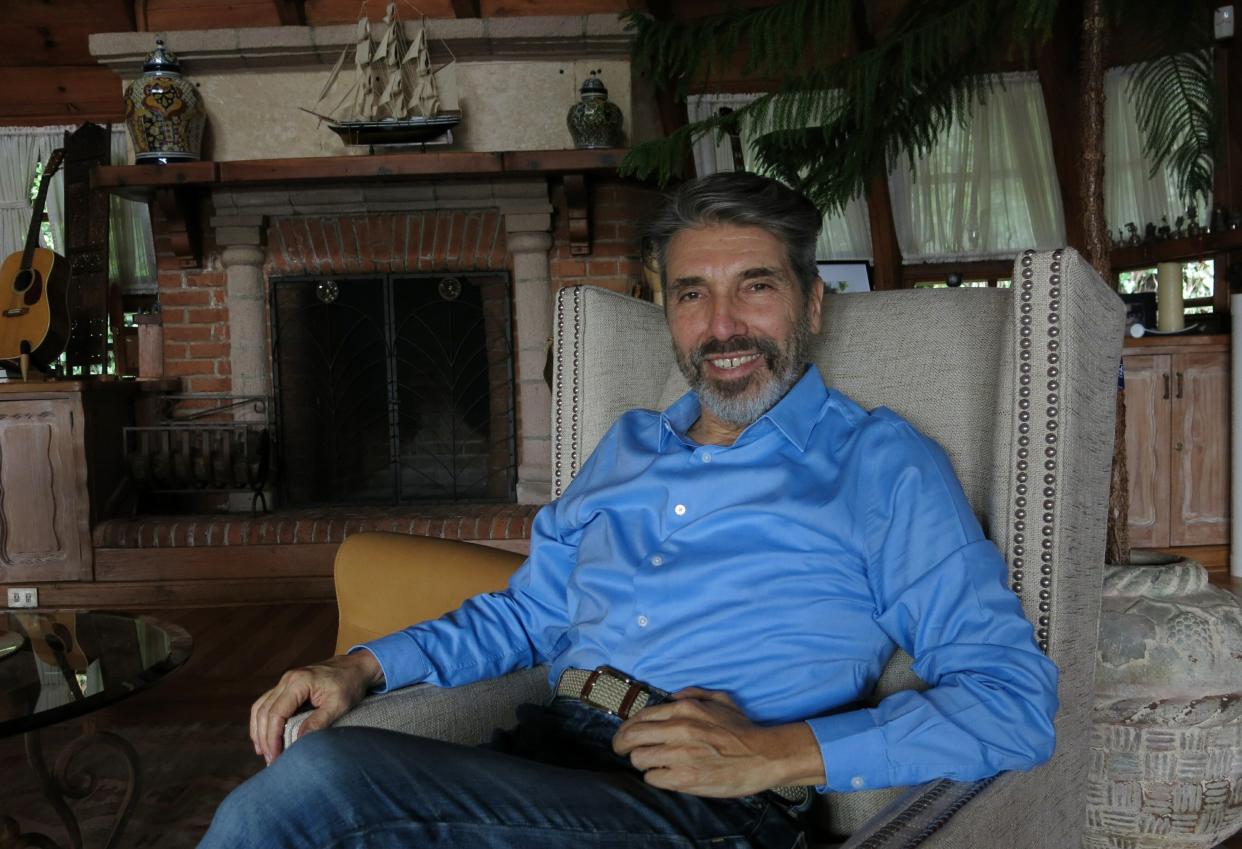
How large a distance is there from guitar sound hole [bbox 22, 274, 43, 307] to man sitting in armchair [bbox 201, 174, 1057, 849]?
3504 millimetres

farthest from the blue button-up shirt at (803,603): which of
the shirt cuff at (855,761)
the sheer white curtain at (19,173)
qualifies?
the sheer white curtain at (19,173)

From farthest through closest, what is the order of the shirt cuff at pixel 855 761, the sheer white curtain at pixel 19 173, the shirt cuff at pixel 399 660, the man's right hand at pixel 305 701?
the sheer white curtain at pixel 19 173 < the shirt cuff at pixel 399 660 < the man's right hand at pixel 305 701 < the shirt cuff at pixel 855 761

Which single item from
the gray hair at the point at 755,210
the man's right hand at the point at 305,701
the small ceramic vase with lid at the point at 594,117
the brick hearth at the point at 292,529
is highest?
the small ceramic vase with lid at the point at 594,117

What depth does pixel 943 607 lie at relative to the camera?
1.07 metres

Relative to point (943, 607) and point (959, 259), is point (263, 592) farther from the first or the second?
point (959, 259)

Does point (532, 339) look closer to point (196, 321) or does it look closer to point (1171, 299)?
point (196, 321)

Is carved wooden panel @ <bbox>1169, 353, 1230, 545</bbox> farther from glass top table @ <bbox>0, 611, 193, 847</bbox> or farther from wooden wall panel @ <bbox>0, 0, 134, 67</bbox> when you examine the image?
wooden wall panel @ <bbox>0, 0, 134, 67</bbox>

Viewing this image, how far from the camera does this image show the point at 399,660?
49.1 inches

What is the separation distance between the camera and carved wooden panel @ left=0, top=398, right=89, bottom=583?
3.83m

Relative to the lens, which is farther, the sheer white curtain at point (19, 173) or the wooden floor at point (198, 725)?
the sheer white curtain at point (19, 173)

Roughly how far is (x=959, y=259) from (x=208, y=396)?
4147mm

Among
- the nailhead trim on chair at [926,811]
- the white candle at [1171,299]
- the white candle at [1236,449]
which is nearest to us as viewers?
the nailhead trim on chair at [926,811]

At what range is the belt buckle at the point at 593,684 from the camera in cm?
120

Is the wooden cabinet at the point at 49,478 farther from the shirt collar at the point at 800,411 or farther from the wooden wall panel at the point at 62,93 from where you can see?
the shirt collar at the point at 800,411
